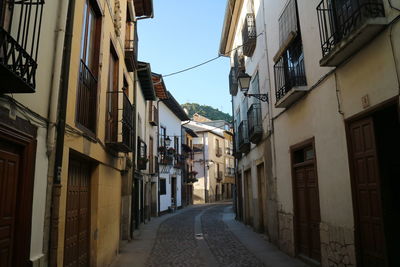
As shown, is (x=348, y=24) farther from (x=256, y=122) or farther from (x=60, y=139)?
(x=256, y=122)

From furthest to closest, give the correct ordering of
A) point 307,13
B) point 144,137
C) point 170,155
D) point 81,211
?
1. point 170,155
2. point 144,137
3. point 307,13
4. point 81,211

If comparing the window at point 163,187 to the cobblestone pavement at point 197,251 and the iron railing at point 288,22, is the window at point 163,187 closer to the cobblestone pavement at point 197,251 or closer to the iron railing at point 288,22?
the cobblestone pavement at point 197,251

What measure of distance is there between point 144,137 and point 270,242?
8.91 metres

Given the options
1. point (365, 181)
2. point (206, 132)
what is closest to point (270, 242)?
point (365, 181)

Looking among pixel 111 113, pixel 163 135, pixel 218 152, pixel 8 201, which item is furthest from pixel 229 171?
pixel 8 201

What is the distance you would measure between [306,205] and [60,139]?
5.45m

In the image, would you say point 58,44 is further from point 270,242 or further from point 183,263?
point 270,242

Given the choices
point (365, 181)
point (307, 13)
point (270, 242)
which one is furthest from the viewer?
point (270, 242)

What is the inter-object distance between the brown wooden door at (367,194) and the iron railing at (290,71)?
2.35 metres

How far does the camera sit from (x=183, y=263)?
8.03 meters

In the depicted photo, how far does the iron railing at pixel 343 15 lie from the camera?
4.52m

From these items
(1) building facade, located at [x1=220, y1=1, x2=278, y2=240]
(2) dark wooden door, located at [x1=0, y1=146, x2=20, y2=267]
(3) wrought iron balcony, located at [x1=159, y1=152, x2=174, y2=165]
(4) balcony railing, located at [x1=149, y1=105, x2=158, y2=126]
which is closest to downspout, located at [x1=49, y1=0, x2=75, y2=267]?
(2) dark wooden door, located at [x1=0, y1=146, x2=20, y2=267]

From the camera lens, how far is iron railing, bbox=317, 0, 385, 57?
14.8 ft

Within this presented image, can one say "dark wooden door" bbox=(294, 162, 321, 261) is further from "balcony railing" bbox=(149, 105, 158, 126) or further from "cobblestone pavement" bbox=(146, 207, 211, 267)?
"balcony railing" bbox=(149, 105, 158, 126)
